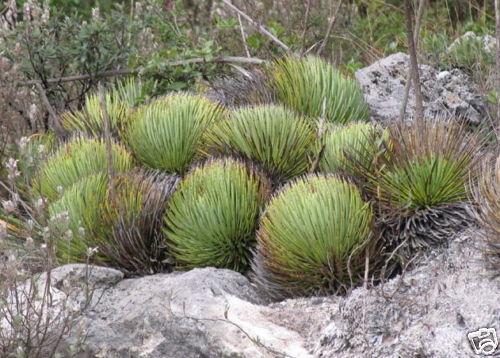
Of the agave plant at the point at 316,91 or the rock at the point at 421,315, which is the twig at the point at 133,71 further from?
the rock at the point at 421,315

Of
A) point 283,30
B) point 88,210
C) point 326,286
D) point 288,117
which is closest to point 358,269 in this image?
point 326,286

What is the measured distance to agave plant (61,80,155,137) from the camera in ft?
17.8

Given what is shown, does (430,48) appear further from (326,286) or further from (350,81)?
(326,286)

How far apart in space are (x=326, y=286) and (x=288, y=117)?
1.04 m

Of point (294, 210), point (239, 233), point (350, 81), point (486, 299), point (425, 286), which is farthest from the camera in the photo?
point (350, 81)

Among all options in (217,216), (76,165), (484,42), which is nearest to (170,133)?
(76,165)

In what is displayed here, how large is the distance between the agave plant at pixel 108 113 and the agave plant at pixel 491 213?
2313 millimetres

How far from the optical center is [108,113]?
5.46 metres

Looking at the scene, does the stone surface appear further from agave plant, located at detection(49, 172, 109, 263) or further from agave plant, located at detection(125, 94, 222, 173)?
agave plant, located at detection(125, 94, 222, 173)

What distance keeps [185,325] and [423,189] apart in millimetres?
1209

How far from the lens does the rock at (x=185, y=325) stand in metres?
3.70

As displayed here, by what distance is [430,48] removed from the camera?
6.71 metres

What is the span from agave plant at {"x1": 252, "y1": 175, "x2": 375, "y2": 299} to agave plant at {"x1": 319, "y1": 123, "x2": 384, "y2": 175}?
0.25m

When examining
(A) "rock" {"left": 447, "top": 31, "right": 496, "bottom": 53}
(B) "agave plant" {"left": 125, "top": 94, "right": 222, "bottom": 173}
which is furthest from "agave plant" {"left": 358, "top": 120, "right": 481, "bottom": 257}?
(A) "rock" {"left": 447, "top": 31, "right": 496, "bottom": 53}
